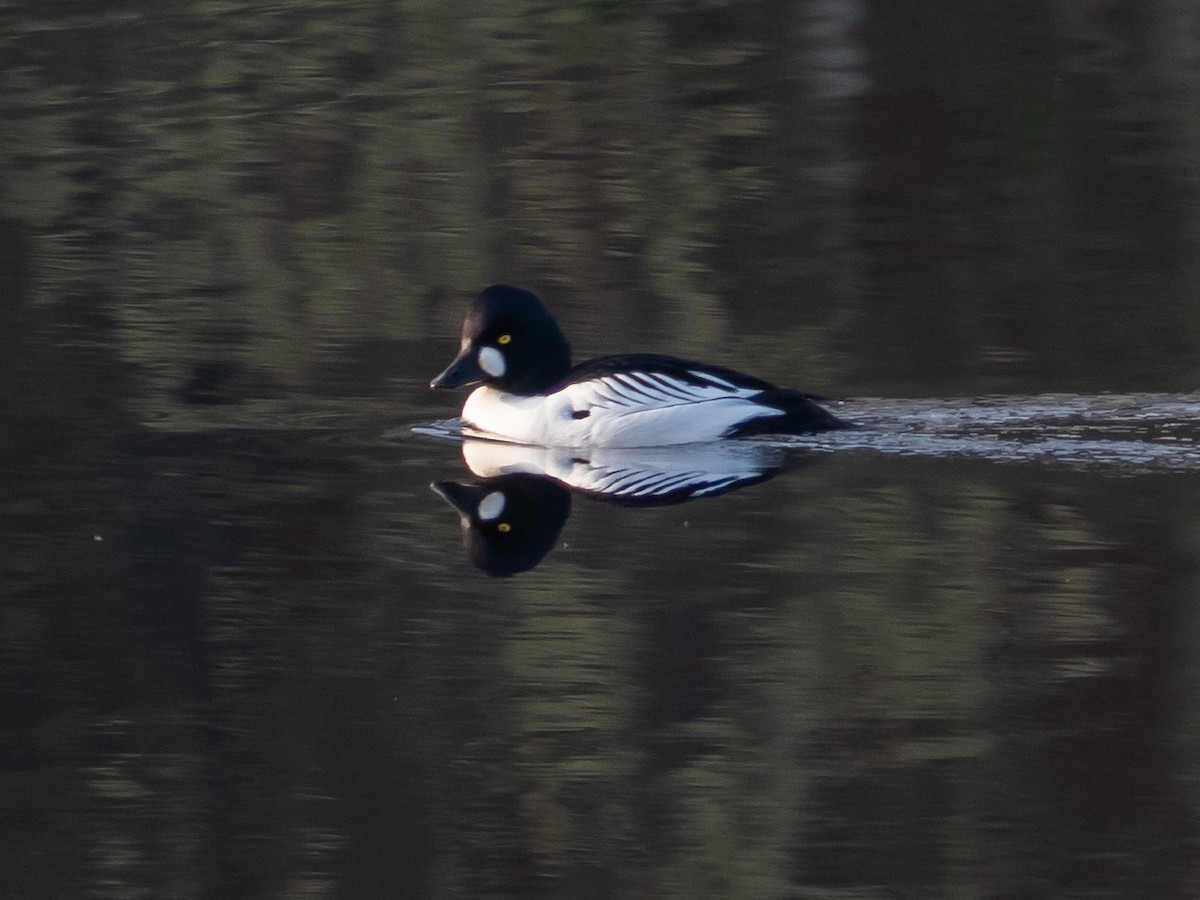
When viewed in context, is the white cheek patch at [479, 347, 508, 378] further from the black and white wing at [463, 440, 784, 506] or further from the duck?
the black and white wing at [463, 440, 784, 506]

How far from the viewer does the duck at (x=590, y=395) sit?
9.15 metres

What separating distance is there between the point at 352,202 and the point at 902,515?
7818 mm

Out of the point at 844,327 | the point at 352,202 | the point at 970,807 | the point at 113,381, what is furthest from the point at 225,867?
the point at 352,202

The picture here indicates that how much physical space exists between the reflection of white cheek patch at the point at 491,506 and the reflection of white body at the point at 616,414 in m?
0.84


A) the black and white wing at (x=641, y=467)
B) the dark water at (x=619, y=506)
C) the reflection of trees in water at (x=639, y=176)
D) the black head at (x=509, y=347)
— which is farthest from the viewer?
the reflection of trees in water at (x=639, y=176)

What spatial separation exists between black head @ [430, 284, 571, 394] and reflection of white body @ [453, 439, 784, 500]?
0.31 meters

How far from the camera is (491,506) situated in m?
8.48

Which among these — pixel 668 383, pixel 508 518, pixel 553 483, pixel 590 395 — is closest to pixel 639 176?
pixel 590 395

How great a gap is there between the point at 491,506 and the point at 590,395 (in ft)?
3.63

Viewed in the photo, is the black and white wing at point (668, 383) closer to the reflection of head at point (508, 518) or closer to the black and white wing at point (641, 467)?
the black and white wing at point (641, 467)

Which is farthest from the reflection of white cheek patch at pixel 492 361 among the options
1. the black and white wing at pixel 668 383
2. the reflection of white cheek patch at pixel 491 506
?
the reflection of white cheek patch at pixel 491 506

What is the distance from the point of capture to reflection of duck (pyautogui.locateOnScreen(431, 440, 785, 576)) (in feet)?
26.0

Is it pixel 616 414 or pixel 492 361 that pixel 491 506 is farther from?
pixel 492 361

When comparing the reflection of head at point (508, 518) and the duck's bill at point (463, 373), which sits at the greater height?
the duck's bill at point (463, 373)
